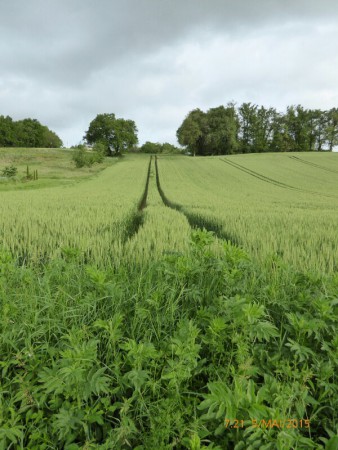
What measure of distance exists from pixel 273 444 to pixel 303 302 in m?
1.04

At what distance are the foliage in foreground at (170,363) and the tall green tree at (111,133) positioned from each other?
251ft

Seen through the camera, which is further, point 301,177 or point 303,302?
point 301,177

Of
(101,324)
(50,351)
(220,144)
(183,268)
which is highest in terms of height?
(220,144)

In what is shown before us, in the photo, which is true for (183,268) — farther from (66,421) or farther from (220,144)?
(220,144)

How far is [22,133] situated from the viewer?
92.4 meters

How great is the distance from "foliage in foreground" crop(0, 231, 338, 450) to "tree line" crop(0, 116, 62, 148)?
101787 millimetres

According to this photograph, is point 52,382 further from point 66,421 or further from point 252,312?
point 252,312

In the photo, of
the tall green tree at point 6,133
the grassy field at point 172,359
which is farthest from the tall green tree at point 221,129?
the grassy field at point 172,359

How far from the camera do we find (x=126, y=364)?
1.74 meters

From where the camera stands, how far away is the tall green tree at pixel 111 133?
244ft

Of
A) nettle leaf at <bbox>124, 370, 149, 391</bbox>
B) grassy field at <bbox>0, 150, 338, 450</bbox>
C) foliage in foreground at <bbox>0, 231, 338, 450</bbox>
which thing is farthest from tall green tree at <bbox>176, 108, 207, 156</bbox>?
nettle leaf at <bbox>124, 370, 149, 391</bbox>

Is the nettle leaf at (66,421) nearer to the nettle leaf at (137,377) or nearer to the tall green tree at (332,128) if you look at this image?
the nettle leaf at (137,377)

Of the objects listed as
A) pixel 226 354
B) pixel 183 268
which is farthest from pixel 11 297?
pixel 226 354
